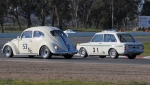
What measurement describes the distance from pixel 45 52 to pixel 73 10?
8849 centimetres

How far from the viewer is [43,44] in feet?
77.7

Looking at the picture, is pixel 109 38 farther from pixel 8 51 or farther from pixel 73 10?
pixel 73 10

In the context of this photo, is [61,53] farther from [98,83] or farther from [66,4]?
[66,4]

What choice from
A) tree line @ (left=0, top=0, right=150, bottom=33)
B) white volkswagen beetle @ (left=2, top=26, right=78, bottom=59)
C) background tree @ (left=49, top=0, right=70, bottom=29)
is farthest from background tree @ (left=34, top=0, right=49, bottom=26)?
white volkswagen beetle @ (left=2, top=26, right=78, bottom=59)

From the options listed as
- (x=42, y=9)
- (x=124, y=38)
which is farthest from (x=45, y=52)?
(x=42, y=9)

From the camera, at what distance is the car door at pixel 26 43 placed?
24.4 meters

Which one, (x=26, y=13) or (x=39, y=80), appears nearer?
(x=39, y=80)

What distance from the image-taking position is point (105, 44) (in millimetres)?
24625

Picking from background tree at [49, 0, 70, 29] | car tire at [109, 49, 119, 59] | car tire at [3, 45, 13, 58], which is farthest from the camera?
background tree at [49, 0, 70, 29]

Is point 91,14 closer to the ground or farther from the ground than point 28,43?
farther from the ground

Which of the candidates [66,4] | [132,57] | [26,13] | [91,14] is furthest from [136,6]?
[132,57]

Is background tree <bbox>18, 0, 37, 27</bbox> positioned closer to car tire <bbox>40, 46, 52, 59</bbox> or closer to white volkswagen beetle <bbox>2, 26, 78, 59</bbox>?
white volkswagen beetle <bbox>2, 26, 78, 59</bbox>

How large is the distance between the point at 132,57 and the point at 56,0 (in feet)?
222

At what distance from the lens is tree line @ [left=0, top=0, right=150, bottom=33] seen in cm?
9525
